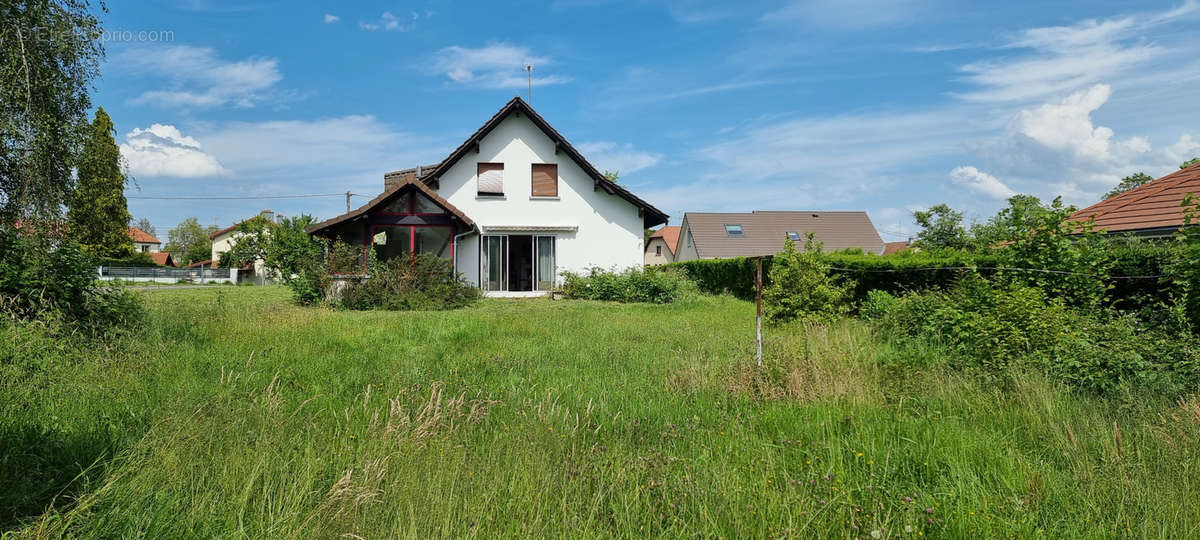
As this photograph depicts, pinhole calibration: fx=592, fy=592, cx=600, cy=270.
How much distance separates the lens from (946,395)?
489cm

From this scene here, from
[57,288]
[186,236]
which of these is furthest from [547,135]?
[186,236]

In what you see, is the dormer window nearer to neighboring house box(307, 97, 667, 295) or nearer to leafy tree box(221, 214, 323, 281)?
neighboring house box(307, 97, 667, 295)

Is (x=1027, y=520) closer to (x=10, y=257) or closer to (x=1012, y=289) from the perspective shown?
(x=1012, y=289)

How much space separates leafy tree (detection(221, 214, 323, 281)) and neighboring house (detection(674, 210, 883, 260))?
2559 cm

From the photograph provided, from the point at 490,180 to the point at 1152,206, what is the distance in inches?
673

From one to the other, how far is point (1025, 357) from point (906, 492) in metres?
3.29

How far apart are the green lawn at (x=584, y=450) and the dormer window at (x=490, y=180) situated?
14.7 m

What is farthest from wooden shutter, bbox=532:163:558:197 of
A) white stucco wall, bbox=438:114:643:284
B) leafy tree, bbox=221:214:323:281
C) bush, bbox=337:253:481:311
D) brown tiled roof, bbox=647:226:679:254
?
brown tiled roof, bbox=647:226:679:254

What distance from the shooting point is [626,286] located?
1789 centimetres

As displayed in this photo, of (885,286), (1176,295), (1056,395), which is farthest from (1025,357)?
(885,286)

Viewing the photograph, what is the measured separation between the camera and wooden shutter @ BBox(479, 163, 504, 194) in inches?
809

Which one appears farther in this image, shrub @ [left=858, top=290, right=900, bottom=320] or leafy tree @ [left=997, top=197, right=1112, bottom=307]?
shrub @ [left=858, top=290, right=900, bottom=320]

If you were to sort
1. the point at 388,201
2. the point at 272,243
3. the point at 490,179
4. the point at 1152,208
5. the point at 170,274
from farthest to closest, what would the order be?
the point at 170,274, the point at 272,243, the point at 490,179, the point at 388,201, the point at 1152,208

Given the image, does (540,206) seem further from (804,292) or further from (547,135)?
(804,292)
